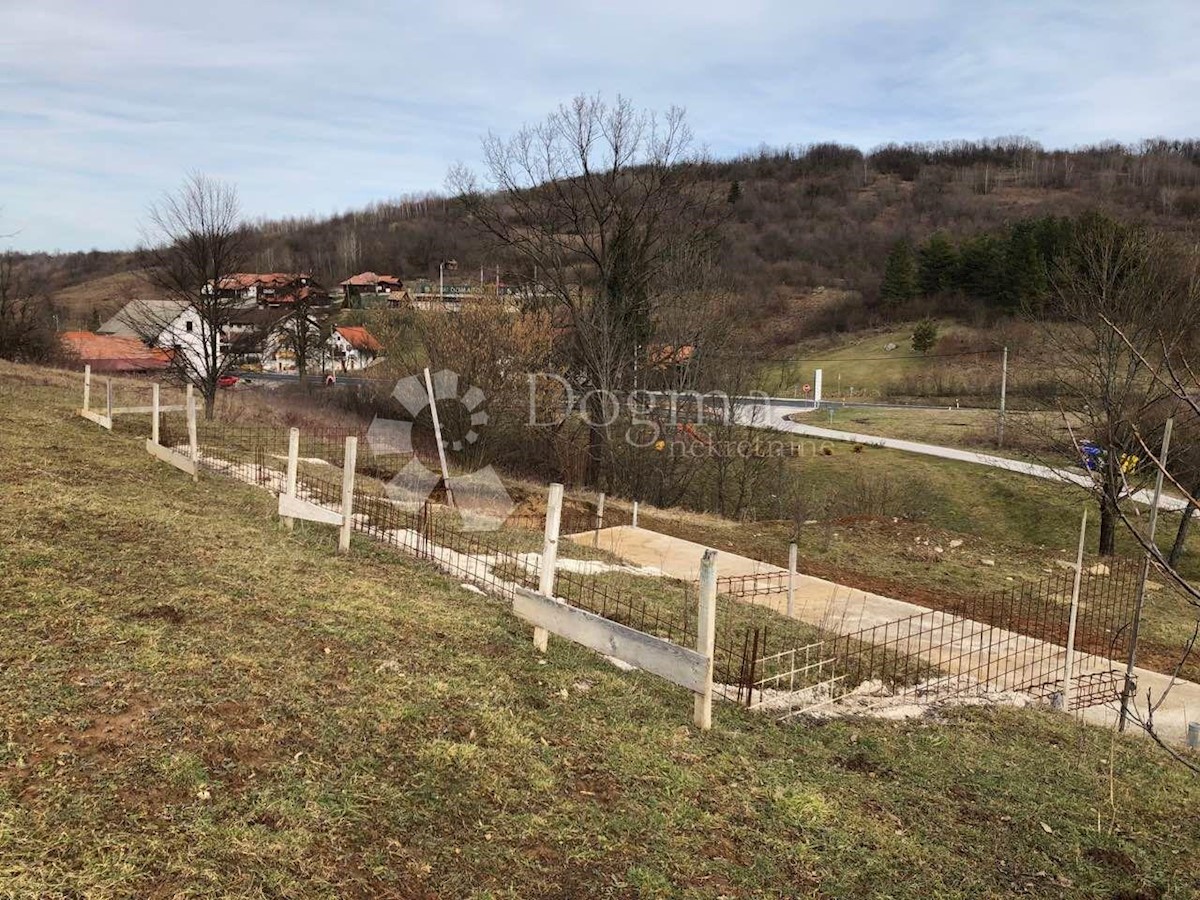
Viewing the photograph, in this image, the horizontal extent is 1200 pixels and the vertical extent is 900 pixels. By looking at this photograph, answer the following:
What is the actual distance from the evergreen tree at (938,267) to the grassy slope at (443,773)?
66886 millimetres

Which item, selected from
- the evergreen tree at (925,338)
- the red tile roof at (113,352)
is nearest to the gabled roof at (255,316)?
the red tile roof at (113,352)

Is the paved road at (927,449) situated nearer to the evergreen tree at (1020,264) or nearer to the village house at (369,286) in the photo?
the evergreen tree at (1020,264)

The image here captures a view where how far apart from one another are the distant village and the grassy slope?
51.1 ft

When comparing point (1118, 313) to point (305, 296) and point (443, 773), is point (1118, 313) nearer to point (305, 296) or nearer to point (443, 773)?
point (443, 773)

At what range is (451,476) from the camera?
17.4 metres

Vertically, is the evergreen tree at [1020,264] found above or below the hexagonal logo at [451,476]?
above

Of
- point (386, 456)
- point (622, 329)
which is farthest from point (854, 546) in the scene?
point (386, 456)

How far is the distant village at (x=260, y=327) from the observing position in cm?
1978

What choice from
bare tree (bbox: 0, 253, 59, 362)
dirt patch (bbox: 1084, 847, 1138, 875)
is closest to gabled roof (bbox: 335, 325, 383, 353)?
bare tree (bbox: 0, 253, 59, 362)

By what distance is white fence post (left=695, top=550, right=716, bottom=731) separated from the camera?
411 centimetres

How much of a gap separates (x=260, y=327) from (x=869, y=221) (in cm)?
10020

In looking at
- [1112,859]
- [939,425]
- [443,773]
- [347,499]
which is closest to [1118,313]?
[1112,859]

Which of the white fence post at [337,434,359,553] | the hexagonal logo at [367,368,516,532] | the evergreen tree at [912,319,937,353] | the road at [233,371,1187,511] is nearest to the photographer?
the white fence post at [337,434,359,553]

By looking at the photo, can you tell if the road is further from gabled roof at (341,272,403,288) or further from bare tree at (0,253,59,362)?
gabled roof at (341,272,403,288)
